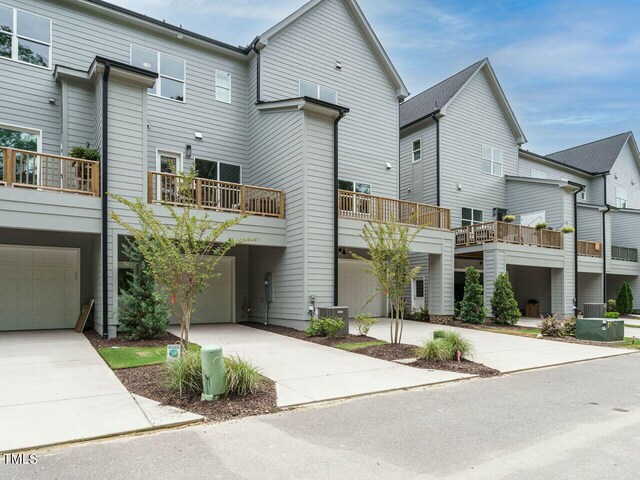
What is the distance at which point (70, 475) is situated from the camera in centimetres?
392

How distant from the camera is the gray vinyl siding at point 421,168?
20750 millimetres

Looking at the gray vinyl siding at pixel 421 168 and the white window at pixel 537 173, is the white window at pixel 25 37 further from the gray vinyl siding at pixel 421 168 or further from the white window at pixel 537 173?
the white window at pixel 537 173

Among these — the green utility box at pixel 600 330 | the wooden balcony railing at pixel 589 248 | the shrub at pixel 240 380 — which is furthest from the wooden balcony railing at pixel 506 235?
the shrub at pixel 240 380

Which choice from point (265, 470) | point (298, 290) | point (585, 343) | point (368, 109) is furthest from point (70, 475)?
point (368, 109)

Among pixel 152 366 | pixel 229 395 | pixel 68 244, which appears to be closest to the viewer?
pixel 229 395

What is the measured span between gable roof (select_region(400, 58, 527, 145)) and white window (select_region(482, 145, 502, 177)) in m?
1.85

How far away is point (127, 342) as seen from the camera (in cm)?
1053

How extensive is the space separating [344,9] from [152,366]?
1594 cm

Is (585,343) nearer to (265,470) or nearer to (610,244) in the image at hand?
(265,470)

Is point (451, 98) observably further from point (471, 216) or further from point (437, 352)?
point (437, 352)

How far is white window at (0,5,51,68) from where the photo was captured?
12508mm

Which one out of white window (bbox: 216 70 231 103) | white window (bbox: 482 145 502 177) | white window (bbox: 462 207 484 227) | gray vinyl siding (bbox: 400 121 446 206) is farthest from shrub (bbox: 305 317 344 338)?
white window (bbox: 482 145 502 177)

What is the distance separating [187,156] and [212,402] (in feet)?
34.8

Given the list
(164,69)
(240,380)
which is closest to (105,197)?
(164,69)
